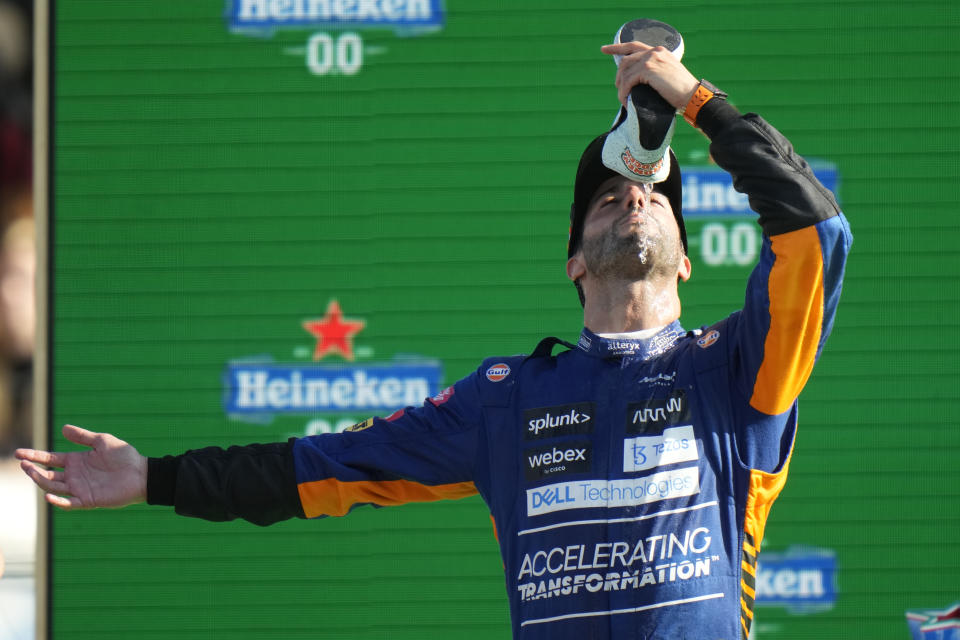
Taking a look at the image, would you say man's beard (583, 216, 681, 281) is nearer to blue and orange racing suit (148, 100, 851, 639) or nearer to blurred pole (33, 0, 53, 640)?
blue and orange racing suit (148, 100, 851, 639)

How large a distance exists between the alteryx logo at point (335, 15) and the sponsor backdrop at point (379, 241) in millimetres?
11

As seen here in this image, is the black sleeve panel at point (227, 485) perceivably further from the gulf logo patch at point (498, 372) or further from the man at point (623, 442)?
the gulf logo patch at point (498, 372)

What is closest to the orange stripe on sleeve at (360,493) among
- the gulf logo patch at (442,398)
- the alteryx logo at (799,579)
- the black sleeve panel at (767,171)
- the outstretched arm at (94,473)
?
the gulf logo patch at (442,398)

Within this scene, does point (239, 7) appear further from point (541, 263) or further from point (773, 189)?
point (773, 189)

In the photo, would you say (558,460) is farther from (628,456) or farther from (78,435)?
(78,435)

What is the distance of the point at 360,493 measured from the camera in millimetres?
3121

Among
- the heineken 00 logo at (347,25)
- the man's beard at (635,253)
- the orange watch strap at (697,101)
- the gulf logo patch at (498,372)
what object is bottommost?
the gulf logo patch at (498,372)

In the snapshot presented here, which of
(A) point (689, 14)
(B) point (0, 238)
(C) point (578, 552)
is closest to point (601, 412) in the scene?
(C) point (578, 552)

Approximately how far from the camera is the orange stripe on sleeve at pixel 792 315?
2.60 metres

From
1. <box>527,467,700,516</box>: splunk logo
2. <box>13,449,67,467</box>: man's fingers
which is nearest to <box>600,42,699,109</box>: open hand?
<box>527,467,700,516</box>: splunk logo

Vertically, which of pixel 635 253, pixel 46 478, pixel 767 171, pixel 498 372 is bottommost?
pixel 46 478

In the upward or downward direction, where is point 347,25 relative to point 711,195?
upward

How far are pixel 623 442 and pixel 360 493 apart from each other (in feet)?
2.48

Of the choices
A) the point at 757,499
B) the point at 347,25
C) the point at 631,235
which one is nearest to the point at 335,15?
the point at 347,25
